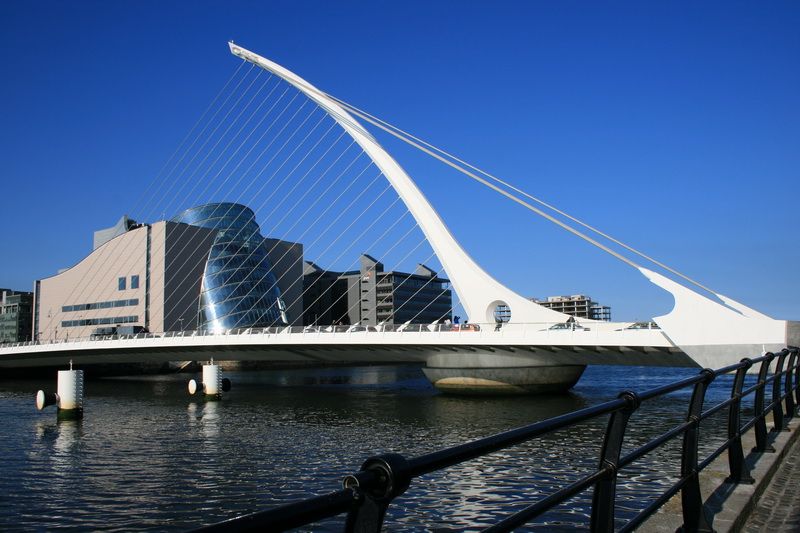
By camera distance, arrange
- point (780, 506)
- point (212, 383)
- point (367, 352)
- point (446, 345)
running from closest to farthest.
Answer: point (780, 506) → point (446, 345) → point (212, 383) → point (367, 352)

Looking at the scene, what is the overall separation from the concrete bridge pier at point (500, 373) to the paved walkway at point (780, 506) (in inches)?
1132

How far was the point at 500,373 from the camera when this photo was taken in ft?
116

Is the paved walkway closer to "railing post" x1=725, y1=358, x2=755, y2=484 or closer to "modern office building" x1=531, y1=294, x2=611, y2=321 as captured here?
"railing post" x1=725, y1=358, x2=755, y2=484

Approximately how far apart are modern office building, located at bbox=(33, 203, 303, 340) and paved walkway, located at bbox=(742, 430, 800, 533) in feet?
267

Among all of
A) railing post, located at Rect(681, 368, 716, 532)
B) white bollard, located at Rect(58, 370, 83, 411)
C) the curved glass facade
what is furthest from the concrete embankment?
the curved glass facade

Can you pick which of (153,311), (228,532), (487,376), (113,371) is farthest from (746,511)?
(153,311)

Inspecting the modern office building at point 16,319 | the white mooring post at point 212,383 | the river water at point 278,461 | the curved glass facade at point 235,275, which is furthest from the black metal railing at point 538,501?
the modern office building at point 16,319

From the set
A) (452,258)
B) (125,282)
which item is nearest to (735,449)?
(452,258)

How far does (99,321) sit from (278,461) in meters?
84.3

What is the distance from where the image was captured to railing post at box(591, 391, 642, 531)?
117 inches

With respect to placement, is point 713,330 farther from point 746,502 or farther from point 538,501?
point 538,501

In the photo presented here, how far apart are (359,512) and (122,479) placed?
15.6 metres

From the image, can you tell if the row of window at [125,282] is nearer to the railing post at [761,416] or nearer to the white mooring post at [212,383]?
the white mooring post at [212,383]

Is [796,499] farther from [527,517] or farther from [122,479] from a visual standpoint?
[122,479]
